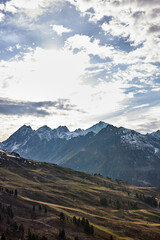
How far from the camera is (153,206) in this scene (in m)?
177

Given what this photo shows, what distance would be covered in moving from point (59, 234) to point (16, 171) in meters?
142

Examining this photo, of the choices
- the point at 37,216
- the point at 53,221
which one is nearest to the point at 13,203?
the point at 37,216

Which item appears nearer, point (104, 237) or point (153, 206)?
point (104, 237)

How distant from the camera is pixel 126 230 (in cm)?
8138

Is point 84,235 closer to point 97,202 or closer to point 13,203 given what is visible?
point 13,203

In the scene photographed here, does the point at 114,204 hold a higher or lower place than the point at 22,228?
lower

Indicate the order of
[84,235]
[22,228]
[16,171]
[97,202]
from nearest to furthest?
[22,228] → [84,235] → [97,202] → [16,171]

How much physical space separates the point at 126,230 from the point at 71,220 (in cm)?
2330

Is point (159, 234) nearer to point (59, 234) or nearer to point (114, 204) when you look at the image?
point (59, 234)

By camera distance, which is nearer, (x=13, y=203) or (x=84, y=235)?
(x=84, y=235)

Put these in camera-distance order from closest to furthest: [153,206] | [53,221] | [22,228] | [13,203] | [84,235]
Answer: [22,228] → [84,235] → [53,221] → [13,203] → [153,206]

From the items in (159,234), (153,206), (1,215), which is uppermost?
(1,215)

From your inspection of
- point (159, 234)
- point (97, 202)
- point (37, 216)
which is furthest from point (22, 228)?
point (97, 202)

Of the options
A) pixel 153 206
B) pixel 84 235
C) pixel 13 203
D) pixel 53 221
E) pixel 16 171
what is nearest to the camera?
pixel 84 235
